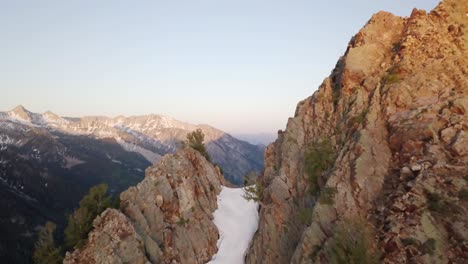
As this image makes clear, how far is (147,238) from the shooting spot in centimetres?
4234

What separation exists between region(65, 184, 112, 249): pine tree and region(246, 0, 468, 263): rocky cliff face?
69.2 feet

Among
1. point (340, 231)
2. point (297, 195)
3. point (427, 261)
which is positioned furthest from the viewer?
point (297, 195)

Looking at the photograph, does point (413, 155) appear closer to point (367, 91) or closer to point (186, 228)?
point (367, 91)

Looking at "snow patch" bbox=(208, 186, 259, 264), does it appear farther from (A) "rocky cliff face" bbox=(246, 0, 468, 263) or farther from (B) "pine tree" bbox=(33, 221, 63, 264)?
(B) "pine tree" bbox=(33, 221, 63, 264)

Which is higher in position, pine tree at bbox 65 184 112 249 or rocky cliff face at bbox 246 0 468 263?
rocky cliff face at bbox 246 0 468 263

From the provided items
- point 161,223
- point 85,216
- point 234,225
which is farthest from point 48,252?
point 234,225

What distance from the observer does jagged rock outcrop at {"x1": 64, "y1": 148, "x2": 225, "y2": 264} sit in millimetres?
38500

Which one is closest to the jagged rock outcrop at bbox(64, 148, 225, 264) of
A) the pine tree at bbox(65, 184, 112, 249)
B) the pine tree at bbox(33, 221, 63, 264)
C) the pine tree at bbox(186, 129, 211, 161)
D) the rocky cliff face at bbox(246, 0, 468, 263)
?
the pine tree at bbox(65, 184, 112, 249)

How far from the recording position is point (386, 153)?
29125 millimetres

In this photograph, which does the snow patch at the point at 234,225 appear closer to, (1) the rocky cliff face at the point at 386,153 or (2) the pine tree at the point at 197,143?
(1) the rocky cliff face at the point at 386,153

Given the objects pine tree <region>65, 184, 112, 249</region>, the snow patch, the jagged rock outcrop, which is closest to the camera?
the jagged rock outcrop

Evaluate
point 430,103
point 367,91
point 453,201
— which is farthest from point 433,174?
point 367,91

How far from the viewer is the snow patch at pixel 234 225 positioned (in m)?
44.5

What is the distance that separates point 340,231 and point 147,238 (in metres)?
26.5
